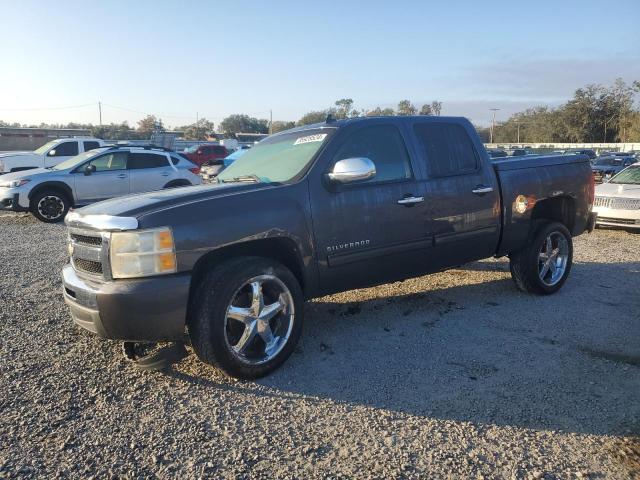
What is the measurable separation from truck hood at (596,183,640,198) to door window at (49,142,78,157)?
15.9 meters

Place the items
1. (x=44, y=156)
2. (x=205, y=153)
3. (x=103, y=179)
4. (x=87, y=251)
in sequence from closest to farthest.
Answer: (x=87, y=251)
(x=103, y=179)
(x=44, y=156)
(x=205, y=153)

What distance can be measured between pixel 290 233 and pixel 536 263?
10.2 feet

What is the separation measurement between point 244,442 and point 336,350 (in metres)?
1.46

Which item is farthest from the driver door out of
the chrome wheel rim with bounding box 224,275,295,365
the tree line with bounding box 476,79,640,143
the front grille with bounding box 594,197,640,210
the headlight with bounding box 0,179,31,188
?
the tree line with bounding box 476,79,640,143

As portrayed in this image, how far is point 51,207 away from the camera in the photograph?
39.8 feet

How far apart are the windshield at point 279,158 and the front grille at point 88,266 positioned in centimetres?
148

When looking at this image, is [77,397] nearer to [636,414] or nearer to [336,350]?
[336,350]

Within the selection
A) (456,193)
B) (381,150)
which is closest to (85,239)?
(381,150)

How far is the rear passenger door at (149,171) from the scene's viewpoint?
42.3ft

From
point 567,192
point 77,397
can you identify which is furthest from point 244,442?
point 567,192

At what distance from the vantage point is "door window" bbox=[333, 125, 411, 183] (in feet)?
14.3

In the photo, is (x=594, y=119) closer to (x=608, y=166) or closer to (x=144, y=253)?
(x=608, y=166)

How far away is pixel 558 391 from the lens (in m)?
3.53

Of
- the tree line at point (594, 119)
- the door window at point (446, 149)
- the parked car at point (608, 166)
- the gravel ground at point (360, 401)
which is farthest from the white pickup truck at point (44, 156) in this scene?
the tree line at point (594, 119)
